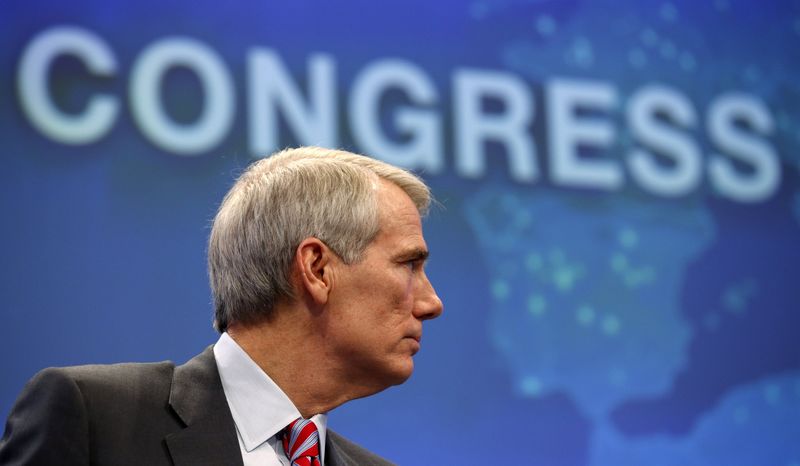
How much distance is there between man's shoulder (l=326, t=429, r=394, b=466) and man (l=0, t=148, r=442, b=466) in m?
0.03

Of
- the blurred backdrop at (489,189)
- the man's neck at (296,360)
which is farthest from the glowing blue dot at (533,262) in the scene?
the man's neck at (296,360)

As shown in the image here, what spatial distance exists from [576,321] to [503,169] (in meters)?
0.53

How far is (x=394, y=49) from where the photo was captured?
3.74 meters

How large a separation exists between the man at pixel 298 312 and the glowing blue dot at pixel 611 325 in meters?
1.72

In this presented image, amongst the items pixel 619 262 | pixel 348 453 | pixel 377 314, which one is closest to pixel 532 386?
pixel 619 262

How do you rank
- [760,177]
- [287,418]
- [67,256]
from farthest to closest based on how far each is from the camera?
[760,177], [67,256], [287,418]

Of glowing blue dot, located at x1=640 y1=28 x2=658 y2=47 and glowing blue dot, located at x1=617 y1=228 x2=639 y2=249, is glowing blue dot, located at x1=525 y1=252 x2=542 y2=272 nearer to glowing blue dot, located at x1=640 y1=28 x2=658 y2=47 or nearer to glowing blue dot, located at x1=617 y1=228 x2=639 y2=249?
glowing blue dot, located at x1=617 y1=228 x2=639 y2=249

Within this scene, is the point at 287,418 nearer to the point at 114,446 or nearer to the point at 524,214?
the point at 114,446

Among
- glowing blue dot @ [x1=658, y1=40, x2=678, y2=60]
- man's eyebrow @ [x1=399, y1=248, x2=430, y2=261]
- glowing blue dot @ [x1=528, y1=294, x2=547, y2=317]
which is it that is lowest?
glowing blue dot @ [x1=528, y1=294, x2=547, y2=317]

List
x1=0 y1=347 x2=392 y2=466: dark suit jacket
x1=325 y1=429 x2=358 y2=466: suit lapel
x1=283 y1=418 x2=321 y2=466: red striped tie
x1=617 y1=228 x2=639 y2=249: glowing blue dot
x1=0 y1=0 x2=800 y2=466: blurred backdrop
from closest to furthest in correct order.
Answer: x1=0 y1=347 x2=392 y2=466: dark suit jacket → x1=283 y1=418 x2=321 y2=466: red striped tie → x1=325 y1=429 x2=358 y2=466: suit lapel → x1=0 y1=0 x2=800 y2=466: blurred backdrop → x1=617 y1=228 x2=639 y2=249: glowing blue dot

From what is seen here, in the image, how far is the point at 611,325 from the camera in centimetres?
385

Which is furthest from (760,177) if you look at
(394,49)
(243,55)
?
(243,55)

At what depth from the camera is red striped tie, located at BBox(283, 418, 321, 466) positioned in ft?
A: 6.94

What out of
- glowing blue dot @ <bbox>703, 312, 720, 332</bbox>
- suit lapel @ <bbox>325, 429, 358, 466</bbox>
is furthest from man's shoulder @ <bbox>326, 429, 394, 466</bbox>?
glowing blue dot @ <bbox>703, 312, 720, 332</bbox>
